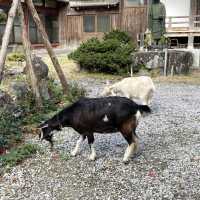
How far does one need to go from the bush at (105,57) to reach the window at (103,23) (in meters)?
8.09

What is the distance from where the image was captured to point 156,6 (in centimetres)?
1510

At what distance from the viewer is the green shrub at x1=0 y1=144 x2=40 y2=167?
5281 mm

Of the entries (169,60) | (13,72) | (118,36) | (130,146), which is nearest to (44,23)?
(118,36)

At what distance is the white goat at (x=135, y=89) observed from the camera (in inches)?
300

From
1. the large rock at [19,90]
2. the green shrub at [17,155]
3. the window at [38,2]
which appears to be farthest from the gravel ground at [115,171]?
the window at [38,2]

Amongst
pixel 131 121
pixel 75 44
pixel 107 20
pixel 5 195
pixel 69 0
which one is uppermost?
pixel 69 0

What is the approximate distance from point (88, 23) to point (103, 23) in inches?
42.5

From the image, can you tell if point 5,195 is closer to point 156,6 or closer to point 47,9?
point 156,6

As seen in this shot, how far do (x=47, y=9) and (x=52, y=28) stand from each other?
149cm

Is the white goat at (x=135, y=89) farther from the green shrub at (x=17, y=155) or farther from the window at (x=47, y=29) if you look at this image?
the window at (x=47, y=29)

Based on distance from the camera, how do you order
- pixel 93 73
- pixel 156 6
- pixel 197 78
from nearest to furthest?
1. pixel 197 78
2. pixel 93 73
3. pixel 156 6

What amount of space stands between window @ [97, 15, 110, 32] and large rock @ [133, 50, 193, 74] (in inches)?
358

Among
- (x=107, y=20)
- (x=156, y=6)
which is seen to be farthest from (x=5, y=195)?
(x=107, y=20)

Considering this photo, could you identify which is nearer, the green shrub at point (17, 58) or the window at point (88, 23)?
the green shrub at point (17, 58)
